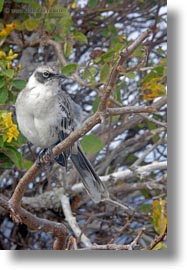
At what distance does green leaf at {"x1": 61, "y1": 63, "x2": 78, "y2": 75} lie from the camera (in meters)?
1.92

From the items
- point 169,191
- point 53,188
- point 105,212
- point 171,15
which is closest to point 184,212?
point 169,191

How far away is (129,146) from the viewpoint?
2.02 m

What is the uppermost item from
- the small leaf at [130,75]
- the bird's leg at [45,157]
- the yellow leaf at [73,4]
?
the yellow leaf at [73,4]

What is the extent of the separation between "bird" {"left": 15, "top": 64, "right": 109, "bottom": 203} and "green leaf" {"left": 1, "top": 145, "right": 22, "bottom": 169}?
0.07 m

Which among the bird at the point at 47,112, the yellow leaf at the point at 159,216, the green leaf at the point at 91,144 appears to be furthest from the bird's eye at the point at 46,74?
the yellow leaf at the point at 159,216

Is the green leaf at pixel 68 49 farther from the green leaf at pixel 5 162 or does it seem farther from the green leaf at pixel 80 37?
the green leaf at pixel 5 162

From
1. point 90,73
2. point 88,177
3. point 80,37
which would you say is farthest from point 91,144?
point 80,37

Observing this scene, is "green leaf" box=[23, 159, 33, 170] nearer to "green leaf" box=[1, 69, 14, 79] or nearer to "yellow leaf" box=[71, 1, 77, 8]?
"green leaf" box=[1, 69, 14, 79]

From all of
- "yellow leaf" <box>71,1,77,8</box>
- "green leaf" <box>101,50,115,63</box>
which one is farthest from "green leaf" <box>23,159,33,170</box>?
"yellow leaf" <box>71,1,77,8</box>

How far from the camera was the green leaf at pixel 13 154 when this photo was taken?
1855 mm

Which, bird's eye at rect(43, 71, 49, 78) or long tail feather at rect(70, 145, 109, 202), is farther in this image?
long tail feather at rect(70, 145, 109, 202)

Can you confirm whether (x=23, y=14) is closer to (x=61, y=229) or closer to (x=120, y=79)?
(x=120, y=79)

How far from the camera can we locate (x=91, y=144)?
1.92 m

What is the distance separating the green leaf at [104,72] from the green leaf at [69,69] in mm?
76
